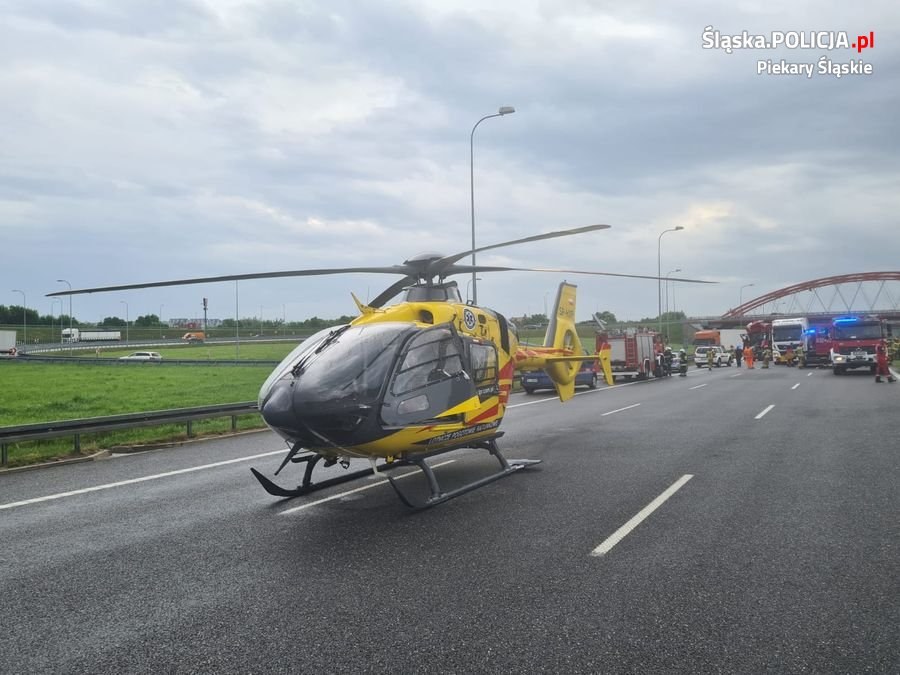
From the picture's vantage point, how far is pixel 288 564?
550 cm

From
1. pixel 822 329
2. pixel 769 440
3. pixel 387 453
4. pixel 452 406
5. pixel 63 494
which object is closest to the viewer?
pixel 387 453

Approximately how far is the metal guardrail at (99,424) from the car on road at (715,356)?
141ft

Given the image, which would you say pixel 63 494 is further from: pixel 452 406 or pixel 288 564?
pixel 452 406

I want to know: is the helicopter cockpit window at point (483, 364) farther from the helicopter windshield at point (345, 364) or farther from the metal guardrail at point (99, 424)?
the metal guardrail at point (99, 424)

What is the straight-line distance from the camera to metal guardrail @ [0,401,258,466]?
1022 centimetres

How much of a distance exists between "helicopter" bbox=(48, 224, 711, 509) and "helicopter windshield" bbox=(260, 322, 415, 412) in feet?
0.04

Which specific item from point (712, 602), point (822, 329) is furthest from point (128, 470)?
point (822, 329)

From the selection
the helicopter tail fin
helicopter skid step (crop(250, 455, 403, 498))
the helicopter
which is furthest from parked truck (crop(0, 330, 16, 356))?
helicopter skid step (crop(250, 455, 403, 498))

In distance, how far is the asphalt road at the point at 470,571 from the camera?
154 inches

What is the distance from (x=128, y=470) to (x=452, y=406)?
534cm

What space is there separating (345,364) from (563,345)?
719cm

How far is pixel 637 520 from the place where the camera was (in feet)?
21.8

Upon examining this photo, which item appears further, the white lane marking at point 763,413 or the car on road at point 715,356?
the car on road at point 715,356

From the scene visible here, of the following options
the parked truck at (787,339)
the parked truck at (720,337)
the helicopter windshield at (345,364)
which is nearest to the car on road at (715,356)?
the parked truck at (720,337)
